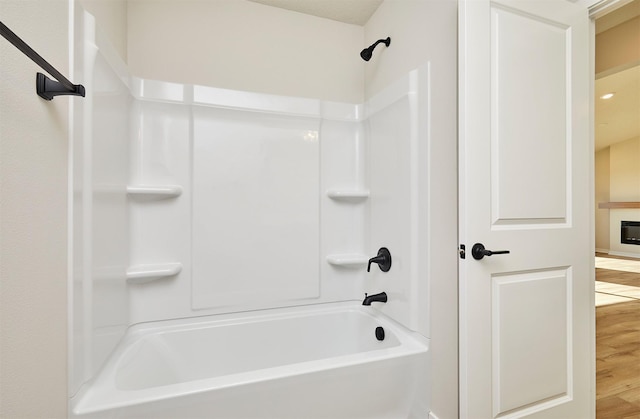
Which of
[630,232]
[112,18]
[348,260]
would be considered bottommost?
[630,232]

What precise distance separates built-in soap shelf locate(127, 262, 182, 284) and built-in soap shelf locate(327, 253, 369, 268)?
3.29 ft

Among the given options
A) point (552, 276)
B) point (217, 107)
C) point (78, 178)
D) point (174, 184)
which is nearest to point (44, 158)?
point (78, 178)

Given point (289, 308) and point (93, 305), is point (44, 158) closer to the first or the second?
point (93, 305)

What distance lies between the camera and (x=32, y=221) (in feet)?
2.76

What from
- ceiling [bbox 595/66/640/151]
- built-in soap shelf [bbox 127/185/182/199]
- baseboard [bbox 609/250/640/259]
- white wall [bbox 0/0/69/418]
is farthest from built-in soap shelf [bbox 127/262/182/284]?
baseboard [bbox 609/250/640/259]

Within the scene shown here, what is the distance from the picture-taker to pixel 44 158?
902mm

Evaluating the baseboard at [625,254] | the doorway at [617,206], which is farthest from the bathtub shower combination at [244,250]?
the baseboard at [625,254]

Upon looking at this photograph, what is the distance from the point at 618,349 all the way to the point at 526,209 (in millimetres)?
2270

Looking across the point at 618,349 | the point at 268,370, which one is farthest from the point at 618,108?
the point at 268,370

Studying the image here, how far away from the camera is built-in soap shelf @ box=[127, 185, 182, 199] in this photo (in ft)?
5.60

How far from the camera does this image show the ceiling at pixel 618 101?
6.08 ft

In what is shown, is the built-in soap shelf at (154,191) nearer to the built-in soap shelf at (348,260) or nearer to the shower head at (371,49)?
the built-in soap shelf at (348,260)

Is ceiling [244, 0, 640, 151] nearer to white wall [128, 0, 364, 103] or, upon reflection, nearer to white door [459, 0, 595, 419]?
white wall [128, 0, 364, 103]

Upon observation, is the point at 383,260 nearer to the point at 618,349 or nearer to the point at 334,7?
the point at 334,7
